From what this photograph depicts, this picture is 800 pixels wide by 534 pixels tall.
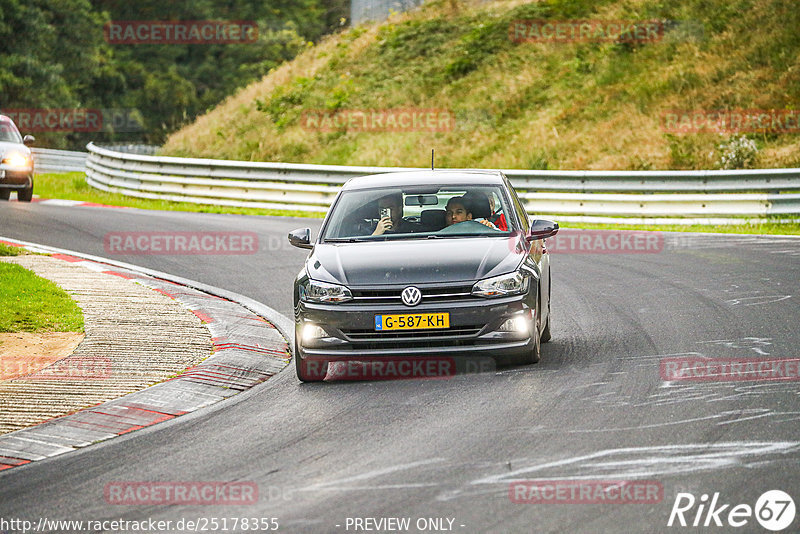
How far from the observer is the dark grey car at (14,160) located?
24.2 m

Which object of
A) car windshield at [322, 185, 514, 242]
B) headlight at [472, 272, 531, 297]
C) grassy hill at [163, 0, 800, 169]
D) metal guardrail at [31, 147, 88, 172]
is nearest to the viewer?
headlight at [472, 272, 531, 297]

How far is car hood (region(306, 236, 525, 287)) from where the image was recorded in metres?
8.80

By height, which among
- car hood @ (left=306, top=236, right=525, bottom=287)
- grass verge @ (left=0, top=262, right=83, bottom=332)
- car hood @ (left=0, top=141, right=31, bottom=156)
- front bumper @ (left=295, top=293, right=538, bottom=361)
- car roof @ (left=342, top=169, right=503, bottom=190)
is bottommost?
grass verge @ (left=0, top=262, right=83, bottom=332)

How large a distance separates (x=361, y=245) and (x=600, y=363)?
7.12 feet

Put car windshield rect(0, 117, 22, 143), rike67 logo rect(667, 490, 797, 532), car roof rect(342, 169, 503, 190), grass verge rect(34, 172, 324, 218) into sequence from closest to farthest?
rike67 logo rect(667, 490, 797, 532) < car roof rect(342, 169, 503, 190) < car windshield rect(0, 117, 22, 143) < grass verge rect(34, 172, 324, 218)

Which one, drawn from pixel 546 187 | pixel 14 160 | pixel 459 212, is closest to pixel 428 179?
pixel 459 212

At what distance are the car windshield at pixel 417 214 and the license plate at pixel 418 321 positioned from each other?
47.4 inches

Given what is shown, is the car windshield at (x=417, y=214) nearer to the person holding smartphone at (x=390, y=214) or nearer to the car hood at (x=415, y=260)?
the person holding smartphone at (x=390, y=214)

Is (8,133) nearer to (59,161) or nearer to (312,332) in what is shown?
(59,161)

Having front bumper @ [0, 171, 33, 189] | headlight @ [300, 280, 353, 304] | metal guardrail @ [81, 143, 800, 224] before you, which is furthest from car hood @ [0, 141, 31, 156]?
headlight @ [300, 280, 353, 304]

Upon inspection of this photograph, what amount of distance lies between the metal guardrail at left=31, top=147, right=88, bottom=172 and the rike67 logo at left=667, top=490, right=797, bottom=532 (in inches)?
1494

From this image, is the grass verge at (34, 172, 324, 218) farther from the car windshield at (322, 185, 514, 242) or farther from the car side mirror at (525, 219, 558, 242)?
the car side mirror at (525, 219, 558, 242)

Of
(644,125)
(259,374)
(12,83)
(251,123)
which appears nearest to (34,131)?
(12,83)

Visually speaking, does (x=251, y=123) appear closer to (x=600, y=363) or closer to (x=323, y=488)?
(x=600, y=363)
